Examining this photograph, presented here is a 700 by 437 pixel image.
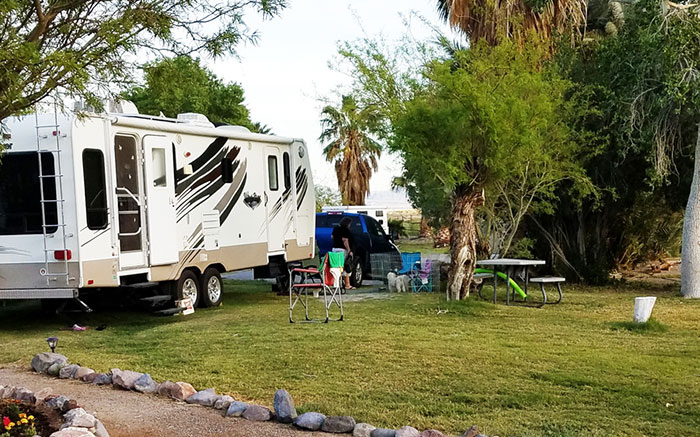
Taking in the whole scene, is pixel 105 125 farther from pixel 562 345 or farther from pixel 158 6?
pixel 562 345

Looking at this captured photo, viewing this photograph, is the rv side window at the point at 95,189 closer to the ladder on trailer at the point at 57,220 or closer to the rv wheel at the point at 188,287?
the ladder on trailer at the point at 57,220

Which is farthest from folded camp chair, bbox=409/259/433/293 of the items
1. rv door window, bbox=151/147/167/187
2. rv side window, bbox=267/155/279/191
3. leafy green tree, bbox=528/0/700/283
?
rv door window, bbox=151/147/167/187

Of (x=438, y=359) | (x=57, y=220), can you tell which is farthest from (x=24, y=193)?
(x=438, y=359)

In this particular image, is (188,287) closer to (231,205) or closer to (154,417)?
(231,205)

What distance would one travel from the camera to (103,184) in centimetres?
1016

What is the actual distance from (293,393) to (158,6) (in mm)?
3355

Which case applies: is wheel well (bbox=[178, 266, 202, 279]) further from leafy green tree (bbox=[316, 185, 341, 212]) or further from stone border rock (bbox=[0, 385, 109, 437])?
leafy green tree (bbox=[316, 185, 341, 212])

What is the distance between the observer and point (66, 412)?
18.8 feet

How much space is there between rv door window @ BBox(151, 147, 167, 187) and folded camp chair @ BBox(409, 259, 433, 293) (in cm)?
565

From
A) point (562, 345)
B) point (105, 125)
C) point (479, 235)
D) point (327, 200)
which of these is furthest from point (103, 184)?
point (327, 200)

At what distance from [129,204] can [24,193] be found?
4.41 feet

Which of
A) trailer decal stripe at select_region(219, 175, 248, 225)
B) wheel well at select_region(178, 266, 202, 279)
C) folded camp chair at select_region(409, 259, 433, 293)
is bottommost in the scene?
folded camp chair at select_region(409, 259, 433, 293)

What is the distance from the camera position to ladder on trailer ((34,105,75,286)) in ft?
31.9

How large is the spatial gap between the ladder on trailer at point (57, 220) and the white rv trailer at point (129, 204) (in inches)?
0.5
